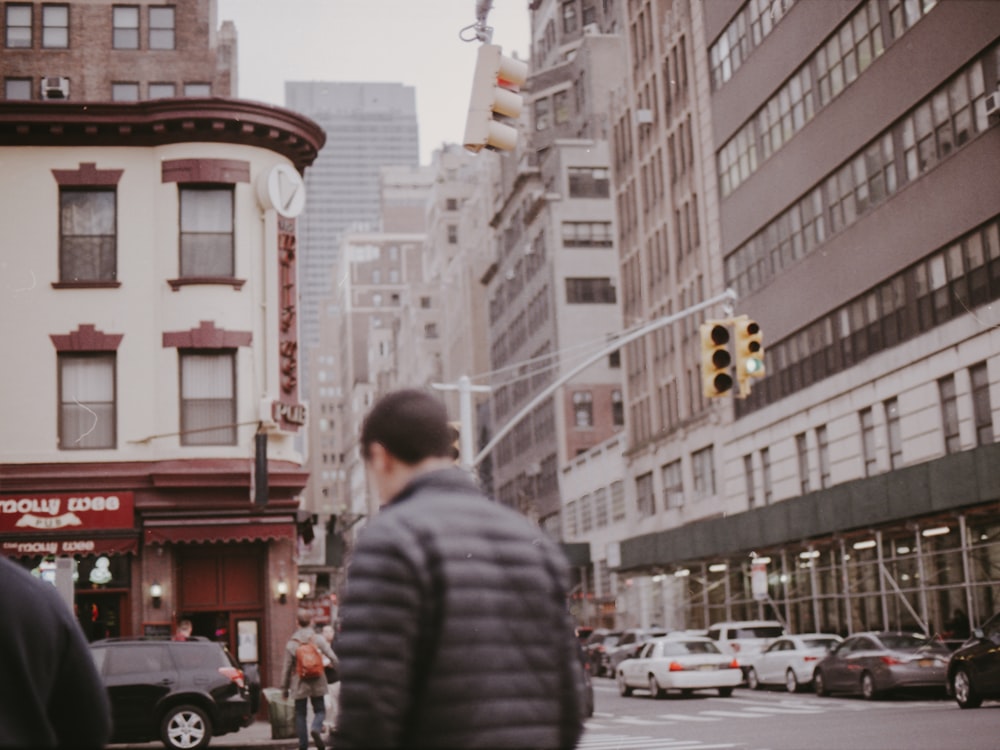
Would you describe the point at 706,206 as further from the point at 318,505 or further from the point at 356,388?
the point at 318,505

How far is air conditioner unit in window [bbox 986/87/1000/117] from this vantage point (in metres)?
33.9

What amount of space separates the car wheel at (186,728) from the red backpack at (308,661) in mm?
2835

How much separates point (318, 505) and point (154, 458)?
170 meters

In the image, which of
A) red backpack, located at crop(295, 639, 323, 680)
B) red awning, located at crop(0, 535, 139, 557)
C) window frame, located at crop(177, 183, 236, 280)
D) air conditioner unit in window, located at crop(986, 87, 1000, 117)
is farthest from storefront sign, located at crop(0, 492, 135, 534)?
air conditioner unit in window, located at crop(986, 87, 1000, 117)

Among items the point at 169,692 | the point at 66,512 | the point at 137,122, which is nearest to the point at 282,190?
the point at 137,122

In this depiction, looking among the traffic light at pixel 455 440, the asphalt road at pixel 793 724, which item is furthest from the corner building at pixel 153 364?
the asphalt road at pixel 793 724

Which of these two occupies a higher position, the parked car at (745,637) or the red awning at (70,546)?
the red awning at (70,546)

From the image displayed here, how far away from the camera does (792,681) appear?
3447cm

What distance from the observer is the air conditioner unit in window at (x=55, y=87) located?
122 feet

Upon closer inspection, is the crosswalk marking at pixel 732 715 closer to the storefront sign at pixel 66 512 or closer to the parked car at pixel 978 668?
the parked car at pixel 978 668

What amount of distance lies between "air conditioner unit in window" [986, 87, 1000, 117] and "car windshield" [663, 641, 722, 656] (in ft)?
44.6

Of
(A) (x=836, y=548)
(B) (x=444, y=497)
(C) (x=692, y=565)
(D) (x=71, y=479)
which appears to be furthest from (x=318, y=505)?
(B) (x=444, y=497)

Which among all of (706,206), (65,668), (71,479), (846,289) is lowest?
(65,668)

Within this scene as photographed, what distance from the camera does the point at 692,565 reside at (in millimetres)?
56375
